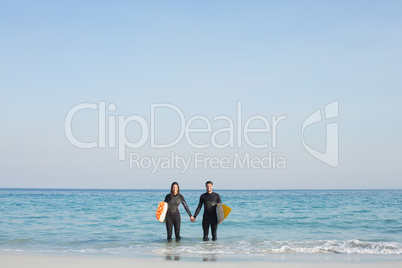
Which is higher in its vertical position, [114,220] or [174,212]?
[174,212]

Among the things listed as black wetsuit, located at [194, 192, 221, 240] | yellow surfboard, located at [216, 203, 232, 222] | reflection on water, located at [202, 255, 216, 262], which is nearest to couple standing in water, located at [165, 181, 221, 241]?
black wetsuit, located at [194, 192, 221, 240]

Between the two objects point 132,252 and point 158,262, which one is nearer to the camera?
point 158,262

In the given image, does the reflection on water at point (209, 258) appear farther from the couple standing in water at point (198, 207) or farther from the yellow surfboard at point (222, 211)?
the yellow surfboard at point (222, 211)

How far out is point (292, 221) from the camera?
62.5ft

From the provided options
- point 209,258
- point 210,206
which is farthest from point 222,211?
point 209,258

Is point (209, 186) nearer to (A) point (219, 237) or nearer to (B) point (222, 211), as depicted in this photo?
(B) point (222, 211)

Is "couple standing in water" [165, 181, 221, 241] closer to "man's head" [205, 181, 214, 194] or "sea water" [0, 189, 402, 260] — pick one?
"man's head" [205, 181, 214, 194]

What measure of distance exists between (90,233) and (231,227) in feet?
16.7

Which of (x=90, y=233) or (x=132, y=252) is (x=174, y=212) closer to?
(x=132, y=252)

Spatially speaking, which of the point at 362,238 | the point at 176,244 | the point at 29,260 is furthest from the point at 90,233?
the point at 362,238

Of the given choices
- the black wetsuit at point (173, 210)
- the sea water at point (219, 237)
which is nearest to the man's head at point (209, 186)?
the black wetsuit at point (173, 210)

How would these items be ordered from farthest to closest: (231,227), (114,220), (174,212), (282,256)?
(114,220)
(231,227)
(174,212)
(282,256)

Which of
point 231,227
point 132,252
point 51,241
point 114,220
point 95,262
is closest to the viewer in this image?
point 95,262

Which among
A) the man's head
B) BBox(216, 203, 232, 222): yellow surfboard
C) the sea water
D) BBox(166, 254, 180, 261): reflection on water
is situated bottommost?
the sea water
